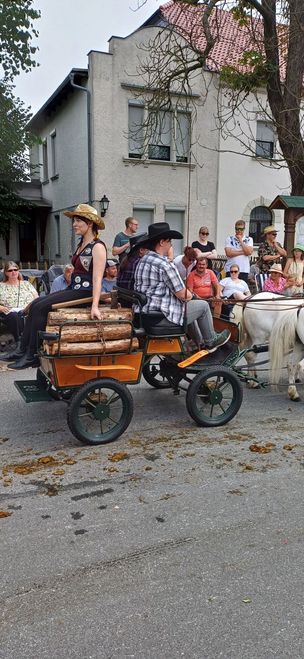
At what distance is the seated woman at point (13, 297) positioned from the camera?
24.1 feet

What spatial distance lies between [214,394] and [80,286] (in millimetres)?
1590

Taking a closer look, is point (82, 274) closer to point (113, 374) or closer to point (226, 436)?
point (113, 374)

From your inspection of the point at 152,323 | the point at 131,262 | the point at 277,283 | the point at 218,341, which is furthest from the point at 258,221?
the point at 152,323

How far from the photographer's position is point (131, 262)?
4906 mm

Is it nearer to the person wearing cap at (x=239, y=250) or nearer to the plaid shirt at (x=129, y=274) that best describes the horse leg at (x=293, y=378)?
the plaid shirt at (x=129, y=274)

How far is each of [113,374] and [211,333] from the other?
114 centimetres

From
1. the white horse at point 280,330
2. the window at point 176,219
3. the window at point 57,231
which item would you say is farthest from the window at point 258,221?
Answer: the white horse at point 280,330

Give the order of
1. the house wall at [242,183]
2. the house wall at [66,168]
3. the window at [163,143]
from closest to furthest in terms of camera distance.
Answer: the window at [163,143]
the house wall at [66,168]
the house wall at [242,183]

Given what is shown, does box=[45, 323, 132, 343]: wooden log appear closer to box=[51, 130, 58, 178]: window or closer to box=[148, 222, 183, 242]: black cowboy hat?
box=[148, 222, 183, 242]: black cowboy hat

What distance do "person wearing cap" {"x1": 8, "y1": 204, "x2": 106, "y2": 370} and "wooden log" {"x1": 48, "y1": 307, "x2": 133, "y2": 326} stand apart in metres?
0.09

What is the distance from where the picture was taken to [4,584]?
260 centimetres

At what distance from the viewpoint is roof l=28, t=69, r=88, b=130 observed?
1648cm

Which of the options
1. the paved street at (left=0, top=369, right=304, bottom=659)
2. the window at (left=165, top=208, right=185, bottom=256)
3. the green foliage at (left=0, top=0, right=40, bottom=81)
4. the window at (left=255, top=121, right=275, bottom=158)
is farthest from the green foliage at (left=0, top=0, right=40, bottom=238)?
the paved street at (left=0, top=369, right=304, bottom=659)

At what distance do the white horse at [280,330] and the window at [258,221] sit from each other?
45.6 feet
